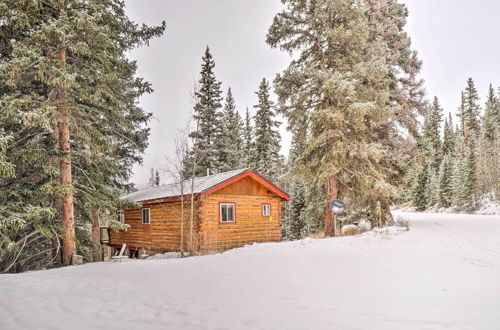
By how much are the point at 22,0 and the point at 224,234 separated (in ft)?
38.3

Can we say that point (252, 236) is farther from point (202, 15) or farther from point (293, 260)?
point (202, 15)

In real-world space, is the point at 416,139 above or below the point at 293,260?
above

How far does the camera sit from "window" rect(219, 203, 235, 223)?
14711 mm

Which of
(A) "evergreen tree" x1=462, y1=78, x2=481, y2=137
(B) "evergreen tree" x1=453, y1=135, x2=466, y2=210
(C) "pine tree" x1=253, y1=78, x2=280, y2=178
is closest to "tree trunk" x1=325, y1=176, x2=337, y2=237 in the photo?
(C) "pine tree" x1=253, y1=78, x2=280, y2=178

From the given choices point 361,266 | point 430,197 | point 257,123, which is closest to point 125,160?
point 361,266

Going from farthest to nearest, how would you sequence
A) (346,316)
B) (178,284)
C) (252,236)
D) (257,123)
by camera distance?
1. (257,123)
2. (252,236)
3. (178,284)
4. (346,316)

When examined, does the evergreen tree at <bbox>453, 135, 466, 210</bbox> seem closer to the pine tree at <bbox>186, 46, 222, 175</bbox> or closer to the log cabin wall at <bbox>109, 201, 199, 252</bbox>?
the pine tree at <bbox>186, 46, 222, 175</bbox>

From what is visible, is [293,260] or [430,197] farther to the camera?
[430,197]

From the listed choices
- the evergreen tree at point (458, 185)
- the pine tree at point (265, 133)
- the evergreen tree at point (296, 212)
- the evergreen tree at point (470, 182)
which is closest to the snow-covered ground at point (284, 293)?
the pine tree at point (265, 133)

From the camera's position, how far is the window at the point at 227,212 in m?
14.7

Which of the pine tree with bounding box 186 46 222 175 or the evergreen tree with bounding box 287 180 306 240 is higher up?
the pine tree with bounding box 186 46 222 175

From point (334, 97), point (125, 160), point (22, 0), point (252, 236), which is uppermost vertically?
point (22, 0)

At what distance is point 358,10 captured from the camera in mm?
12406

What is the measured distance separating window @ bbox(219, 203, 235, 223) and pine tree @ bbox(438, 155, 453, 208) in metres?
35.2
